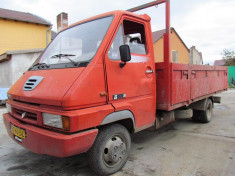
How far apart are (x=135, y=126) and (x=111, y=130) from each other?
1.82 feet

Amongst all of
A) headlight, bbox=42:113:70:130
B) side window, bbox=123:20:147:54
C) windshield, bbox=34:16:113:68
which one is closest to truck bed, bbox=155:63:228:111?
side window, bbox=123:20:147:54

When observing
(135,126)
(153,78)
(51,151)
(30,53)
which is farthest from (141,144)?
(30,53)

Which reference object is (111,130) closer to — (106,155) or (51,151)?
(106,155)

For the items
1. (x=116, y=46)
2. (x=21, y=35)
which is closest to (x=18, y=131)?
(x=116, y=46)

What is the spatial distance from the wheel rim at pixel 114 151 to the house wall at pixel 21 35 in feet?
50.5

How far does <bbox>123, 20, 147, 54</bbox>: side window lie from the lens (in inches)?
125

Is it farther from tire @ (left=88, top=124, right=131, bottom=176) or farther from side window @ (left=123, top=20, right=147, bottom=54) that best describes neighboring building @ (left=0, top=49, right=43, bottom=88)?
tire @ (left=88, top=124, right=131, bottom=176)

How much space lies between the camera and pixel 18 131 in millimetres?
2770

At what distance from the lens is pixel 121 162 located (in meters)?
2.95

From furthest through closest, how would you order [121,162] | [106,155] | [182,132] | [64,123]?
[182,132]
[121,162]
[106,155]
[64,123]

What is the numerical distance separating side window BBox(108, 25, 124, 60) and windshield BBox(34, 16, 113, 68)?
7.3 inches

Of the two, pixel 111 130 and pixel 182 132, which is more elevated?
pixel 111 130

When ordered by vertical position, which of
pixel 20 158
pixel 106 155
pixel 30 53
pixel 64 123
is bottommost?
pixel 20 158

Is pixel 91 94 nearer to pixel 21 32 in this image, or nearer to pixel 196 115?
pixel 196 115
